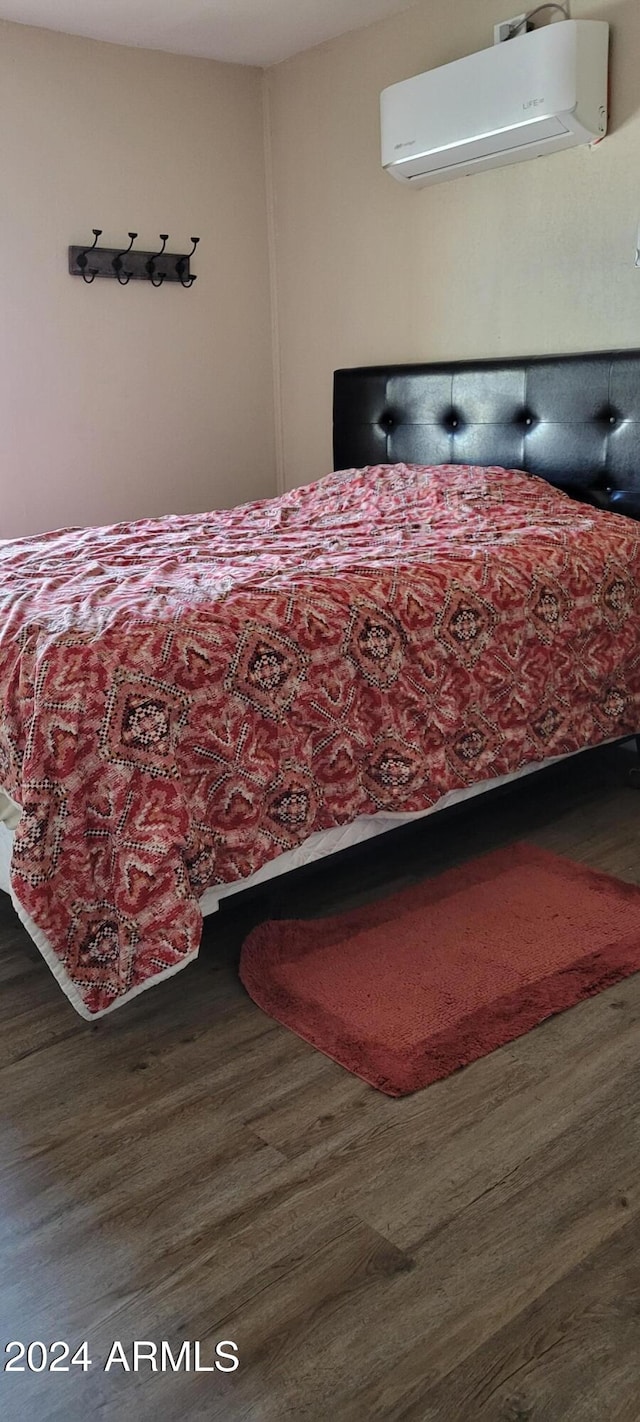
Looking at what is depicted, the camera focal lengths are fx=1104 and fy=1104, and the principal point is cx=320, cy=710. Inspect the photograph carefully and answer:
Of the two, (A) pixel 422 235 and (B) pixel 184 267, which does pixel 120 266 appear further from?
(A) pixel 422 235

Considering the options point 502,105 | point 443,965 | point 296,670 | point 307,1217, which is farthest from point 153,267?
point 307,1217

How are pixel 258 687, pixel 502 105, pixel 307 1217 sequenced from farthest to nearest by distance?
pixel 502 105 → pixel 258 687 → pixel 307 1217

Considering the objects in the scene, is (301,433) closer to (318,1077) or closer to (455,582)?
(455,582)

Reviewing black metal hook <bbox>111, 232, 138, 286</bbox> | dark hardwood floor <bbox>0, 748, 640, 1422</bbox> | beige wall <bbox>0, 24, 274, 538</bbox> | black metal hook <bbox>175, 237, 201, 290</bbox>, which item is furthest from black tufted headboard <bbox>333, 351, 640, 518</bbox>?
dark hardwood floor <bbox>0, 748, 640, 1422</bbox>

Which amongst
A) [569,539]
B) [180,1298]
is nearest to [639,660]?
[569,539]

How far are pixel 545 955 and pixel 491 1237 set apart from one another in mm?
720

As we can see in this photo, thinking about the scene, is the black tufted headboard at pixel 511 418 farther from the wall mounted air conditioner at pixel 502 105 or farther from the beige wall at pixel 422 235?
the wall mounted air conditioner at pixel 502 105

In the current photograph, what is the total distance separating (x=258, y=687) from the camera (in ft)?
6.22

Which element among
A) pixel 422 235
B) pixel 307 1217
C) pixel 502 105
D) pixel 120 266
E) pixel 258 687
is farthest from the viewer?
pixel 120 266

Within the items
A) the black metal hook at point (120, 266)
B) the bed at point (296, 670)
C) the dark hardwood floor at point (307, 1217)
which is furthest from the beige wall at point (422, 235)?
the dark hardwood floor at point (307, 1217)

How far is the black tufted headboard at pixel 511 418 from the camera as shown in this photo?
300 cm

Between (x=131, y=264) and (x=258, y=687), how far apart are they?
252 centimetres

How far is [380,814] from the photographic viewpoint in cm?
212

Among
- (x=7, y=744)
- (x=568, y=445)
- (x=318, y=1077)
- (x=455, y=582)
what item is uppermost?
(x=568, y=445)
